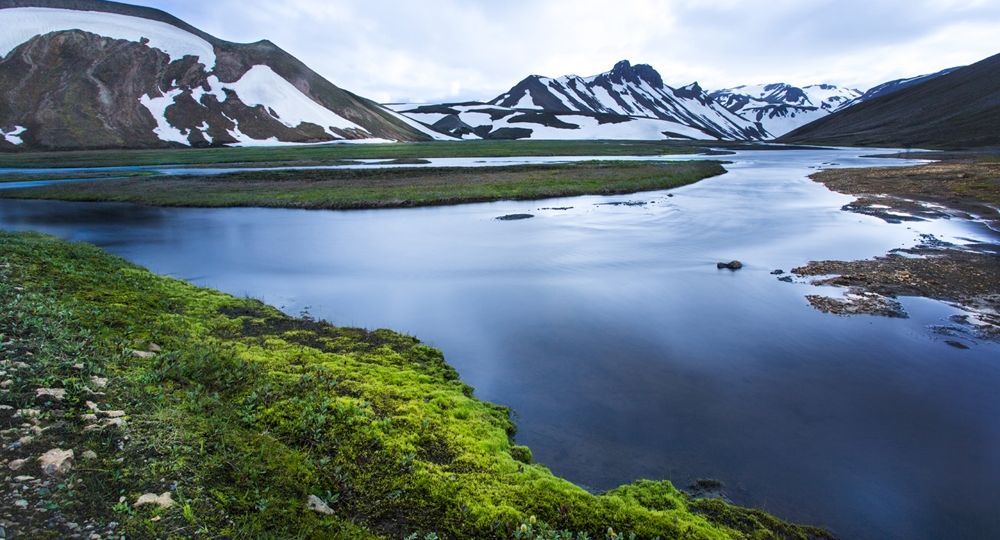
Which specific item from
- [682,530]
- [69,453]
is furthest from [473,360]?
[69,453]

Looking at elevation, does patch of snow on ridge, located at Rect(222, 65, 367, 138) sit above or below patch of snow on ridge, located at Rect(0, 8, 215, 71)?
below

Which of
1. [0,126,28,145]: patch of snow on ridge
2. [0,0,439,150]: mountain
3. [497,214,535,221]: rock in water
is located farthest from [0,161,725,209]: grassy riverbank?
[0,0,439,150]: mountain

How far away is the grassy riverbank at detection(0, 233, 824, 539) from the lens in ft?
20.1

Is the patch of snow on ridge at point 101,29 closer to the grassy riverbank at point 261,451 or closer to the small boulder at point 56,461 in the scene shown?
the grassy riverbank at point 261,451

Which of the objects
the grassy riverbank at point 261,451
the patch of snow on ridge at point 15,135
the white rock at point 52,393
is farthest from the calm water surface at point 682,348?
the patch of snow on ridge at point 15,135

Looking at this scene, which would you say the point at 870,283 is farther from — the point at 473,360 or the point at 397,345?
the point at 397,345

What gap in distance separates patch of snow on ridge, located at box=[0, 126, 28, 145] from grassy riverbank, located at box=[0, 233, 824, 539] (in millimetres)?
142864

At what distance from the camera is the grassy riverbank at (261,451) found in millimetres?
6121

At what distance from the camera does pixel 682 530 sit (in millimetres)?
7168

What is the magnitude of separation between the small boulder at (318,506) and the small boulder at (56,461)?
2.81 m

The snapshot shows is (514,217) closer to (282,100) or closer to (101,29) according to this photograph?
(282,100)

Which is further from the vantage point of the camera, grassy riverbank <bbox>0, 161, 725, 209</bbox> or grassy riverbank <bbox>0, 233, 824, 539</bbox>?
grassy riverbank <bbox>0, 161, 725, 209</bbox>

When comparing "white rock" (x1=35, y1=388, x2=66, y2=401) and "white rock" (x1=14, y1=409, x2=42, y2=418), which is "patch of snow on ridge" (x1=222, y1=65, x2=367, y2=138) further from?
"white rock" (x1=14, y1=409, x2=42, y2=418)

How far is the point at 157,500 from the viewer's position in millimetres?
6078
